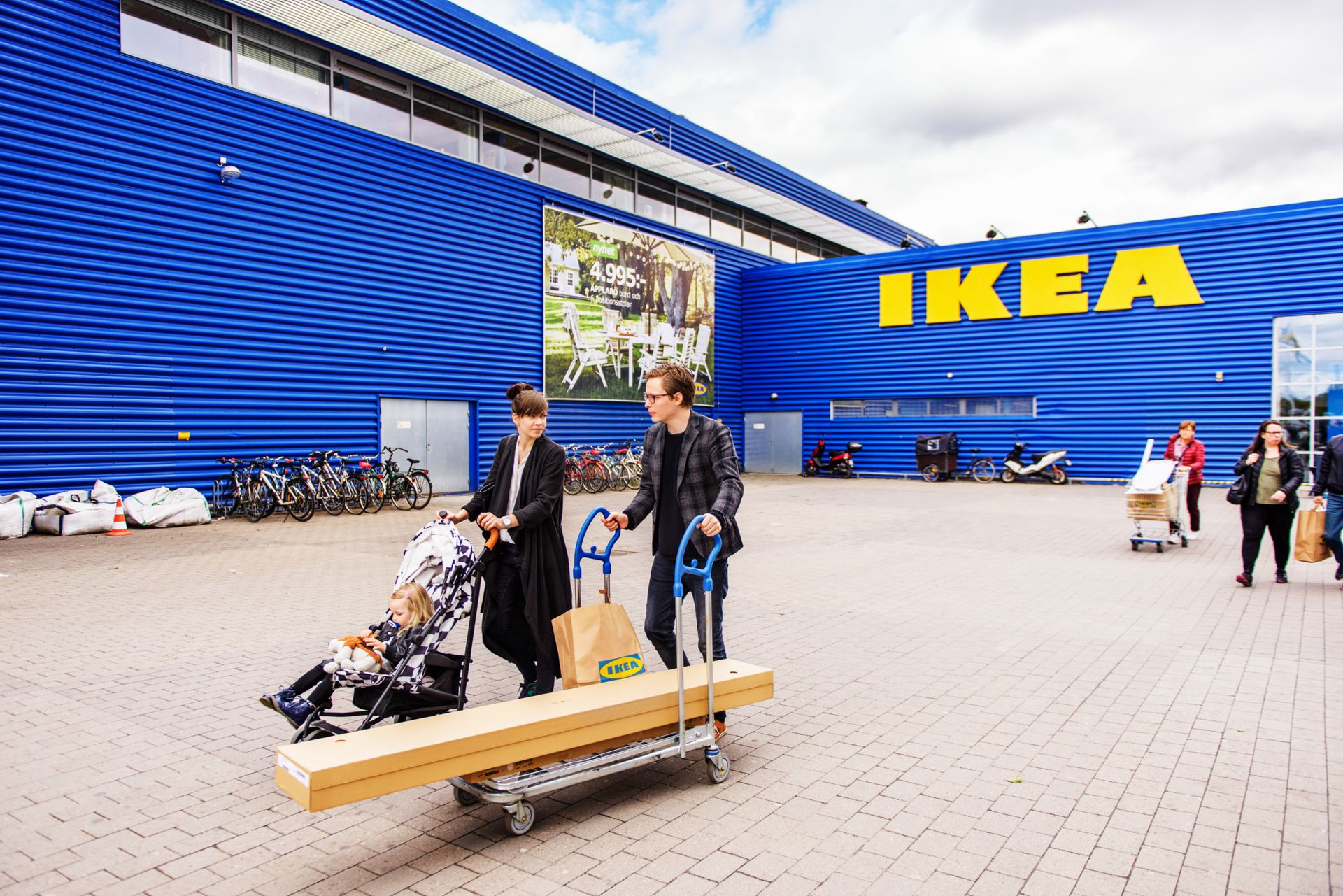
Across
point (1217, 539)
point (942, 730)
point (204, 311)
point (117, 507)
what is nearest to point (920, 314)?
point (1217, 539)

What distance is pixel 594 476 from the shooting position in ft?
66.3

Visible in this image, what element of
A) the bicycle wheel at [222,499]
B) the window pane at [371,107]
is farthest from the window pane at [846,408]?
the bicycle wheel at [222,499]

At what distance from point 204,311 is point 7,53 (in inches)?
166

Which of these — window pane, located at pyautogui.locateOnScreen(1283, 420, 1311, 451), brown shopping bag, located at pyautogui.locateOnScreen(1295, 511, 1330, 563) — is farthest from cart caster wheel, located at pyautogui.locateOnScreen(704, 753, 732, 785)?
window pane, located at pyautogui.locateOnScreen(1283, 420, 1311, 451)

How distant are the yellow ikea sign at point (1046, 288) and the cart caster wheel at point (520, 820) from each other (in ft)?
76.3

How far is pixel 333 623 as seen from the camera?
695 centimetres

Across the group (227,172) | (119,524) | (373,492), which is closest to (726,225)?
(373,492)

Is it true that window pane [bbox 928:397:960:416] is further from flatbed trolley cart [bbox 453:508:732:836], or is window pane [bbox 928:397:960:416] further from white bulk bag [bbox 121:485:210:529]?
flatbed trolley cart [bbox 453:508:732:836]

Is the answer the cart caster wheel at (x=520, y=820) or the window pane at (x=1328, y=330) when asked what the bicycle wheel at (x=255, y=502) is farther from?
the window pane at (x=1328, y=330)

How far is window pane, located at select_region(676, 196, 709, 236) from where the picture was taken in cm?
2583

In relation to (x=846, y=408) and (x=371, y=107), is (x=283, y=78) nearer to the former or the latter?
(x=371, y=107)

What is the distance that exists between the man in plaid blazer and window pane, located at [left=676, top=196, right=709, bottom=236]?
2208cm

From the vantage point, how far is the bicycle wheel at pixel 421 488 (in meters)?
16.9

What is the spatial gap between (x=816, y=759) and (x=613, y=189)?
2077 centimetres
